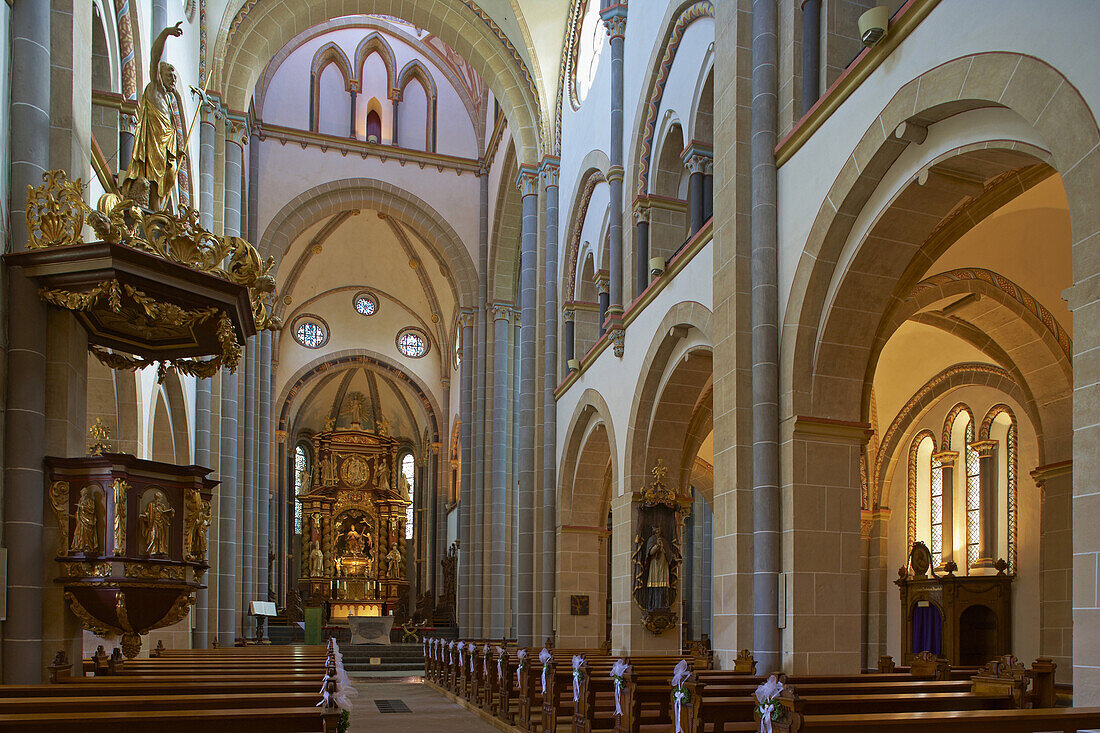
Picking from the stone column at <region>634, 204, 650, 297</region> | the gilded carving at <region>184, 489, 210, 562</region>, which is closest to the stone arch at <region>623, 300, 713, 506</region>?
the stone column at <region>634, 204, 650, 297</region>

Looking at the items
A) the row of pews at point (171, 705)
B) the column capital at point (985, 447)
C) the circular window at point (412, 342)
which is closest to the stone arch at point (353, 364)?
the circular window at point (412, 342)

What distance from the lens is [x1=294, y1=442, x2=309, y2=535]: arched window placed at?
122ft

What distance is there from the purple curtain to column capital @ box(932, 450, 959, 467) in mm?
2336

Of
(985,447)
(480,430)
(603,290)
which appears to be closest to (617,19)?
(603,290)

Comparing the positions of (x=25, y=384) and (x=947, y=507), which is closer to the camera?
(x=25, y=384)

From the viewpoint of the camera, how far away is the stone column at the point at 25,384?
Answer: 735 centimetres

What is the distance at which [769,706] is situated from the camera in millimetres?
4953

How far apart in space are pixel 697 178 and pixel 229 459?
10.4 meters

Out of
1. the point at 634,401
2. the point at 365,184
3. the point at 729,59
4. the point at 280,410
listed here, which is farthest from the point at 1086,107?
the point at 280,410

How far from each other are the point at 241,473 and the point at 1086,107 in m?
19.5

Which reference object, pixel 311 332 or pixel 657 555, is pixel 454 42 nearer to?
pixel 657 555

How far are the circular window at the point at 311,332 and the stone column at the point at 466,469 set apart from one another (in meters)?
9.53

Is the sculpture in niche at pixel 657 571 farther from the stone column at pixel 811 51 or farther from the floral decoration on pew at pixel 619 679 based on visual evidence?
the stone column at pixel 811 51

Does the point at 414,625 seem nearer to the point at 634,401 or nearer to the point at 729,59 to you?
the point at 634,401
